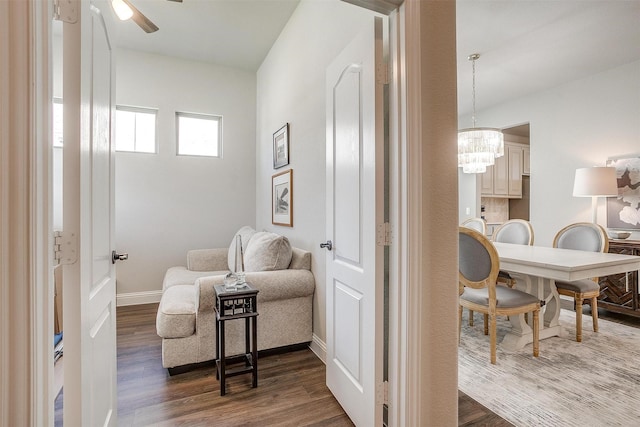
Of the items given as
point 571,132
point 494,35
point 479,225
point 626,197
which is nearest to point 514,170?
point 571,132

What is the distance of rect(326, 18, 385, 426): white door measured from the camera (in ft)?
4.92

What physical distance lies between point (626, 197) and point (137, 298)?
6057 mm

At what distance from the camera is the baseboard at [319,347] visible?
2.43 metres

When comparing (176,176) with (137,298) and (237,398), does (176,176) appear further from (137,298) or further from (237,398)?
(237,398)

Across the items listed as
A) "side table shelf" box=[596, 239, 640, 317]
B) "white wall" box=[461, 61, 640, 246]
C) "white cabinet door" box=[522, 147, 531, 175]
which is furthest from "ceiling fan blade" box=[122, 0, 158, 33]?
"white cabinet door" box=[522, 147, 531, 175]

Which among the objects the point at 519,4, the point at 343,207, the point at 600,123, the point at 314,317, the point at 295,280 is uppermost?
the point at 519,4

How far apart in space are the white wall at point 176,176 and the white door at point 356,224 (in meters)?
2.67

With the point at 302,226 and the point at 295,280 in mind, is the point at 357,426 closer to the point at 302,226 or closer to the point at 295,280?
the point at 295,280

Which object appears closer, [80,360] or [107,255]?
[80,360]

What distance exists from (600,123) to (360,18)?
146 inches

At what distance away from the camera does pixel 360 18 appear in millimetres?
2068

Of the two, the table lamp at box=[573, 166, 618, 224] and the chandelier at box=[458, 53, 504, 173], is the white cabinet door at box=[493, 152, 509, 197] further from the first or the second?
the chandelier at box=[458, 53, 504, 173]

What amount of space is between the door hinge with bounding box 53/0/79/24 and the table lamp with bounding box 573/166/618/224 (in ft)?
15.4
